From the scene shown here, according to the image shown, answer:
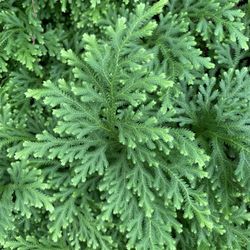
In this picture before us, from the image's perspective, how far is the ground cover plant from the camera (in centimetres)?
298

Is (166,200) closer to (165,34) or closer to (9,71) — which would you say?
(165,34)

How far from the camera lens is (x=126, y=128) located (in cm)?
299

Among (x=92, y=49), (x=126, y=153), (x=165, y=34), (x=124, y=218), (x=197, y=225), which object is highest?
(x=92, y=49)

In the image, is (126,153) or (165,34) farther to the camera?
(165,34)

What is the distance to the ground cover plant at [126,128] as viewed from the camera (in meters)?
2.98

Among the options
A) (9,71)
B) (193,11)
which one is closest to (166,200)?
(193,11)

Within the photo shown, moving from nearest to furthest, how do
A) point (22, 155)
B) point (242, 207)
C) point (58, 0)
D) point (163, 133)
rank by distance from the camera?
1. point (163, 133)
2. point (22, 155)
3. point (242, 207)
4. point (58, 0)

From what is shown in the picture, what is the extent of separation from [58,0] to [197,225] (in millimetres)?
2226

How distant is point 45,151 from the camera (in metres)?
3.05

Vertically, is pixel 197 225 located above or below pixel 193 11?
below

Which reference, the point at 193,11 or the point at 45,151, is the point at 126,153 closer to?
the point at 45,151

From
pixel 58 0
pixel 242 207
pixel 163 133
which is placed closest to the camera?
pixel 163 133

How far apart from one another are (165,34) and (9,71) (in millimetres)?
1447

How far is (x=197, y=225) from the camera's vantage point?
3.38 m
